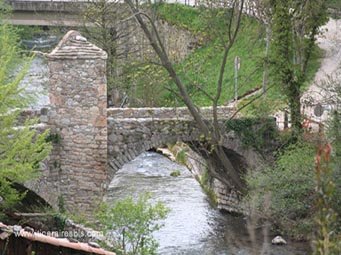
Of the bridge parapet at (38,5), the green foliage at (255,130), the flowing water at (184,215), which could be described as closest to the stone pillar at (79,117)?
the flowing water at (184,215)

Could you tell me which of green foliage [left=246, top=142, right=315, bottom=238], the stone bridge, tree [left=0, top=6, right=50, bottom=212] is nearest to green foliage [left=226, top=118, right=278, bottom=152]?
green foliage [left=246, top=142, right=315, bottom=238]

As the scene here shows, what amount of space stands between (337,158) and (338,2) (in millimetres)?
11818

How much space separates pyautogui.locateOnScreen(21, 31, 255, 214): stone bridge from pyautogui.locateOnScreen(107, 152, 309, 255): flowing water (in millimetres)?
2443

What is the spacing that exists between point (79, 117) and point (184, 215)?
5.61 metres

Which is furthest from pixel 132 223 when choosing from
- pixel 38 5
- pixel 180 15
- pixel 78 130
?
pixel 38 5

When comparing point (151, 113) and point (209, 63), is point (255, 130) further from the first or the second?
point (209, 63)

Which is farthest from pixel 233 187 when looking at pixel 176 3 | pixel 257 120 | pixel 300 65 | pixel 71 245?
pixel 176 3

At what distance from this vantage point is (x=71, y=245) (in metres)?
10.6

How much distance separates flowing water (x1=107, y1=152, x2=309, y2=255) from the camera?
19.1 metres

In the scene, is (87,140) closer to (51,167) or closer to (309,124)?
(51,167)

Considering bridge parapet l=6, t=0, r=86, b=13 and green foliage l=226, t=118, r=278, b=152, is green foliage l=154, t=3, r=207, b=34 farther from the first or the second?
green foliage l=226, t=118, r=278, b=152

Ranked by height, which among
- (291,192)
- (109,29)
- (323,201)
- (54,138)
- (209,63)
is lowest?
(291,192)

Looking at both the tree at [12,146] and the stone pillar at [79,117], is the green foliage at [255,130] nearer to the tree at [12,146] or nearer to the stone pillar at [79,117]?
the stone pillar at [79,117]

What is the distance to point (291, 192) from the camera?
17.2 m
